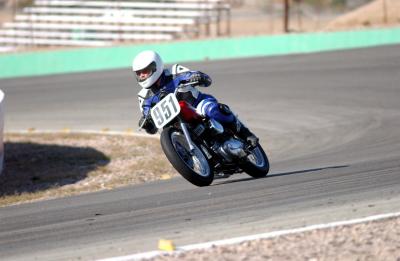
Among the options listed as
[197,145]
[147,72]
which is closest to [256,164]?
[197,145]

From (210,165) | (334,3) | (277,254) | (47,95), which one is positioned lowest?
(334,3)

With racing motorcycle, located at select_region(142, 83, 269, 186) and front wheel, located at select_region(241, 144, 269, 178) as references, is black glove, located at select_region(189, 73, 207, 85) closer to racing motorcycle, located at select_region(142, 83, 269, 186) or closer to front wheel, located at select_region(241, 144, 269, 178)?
racing motorcycle, located at select_region(142, 83, 269, 186)

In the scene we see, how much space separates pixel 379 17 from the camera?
3206cm

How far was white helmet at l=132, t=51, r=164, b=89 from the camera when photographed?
31.9 ft

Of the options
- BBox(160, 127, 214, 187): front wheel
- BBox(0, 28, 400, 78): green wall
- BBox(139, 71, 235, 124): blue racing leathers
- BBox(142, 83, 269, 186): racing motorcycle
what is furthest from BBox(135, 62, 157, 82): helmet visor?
BBox(0, 28, 400, 78): green wall

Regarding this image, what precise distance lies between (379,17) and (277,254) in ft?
87.9

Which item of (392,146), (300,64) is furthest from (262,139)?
(300,64)

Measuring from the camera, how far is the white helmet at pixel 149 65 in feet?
31.9

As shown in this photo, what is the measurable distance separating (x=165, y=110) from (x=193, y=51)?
60.9 ft

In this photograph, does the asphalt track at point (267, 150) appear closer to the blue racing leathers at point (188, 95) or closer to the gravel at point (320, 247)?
the gravel at point (320, 247)

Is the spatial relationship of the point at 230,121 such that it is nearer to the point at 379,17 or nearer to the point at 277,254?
the point at 277,254

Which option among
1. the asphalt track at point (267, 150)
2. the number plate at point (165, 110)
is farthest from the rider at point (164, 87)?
the asphalt track at point (267, 150)

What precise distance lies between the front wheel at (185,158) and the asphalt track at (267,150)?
0.59 feet

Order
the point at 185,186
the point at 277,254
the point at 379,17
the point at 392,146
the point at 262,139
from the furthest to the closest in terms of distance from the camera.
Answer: the point at 379,17
the point at 262,139
the point at 392,146
the point at 185,186
the point at 277,254
